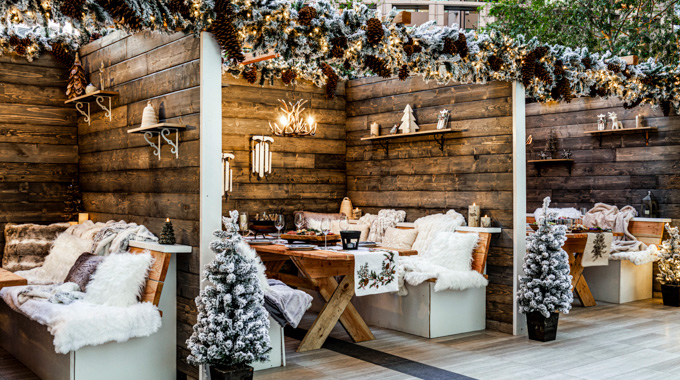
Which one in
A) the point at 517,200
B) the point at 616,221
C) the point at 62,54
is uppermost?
the point at 62,54

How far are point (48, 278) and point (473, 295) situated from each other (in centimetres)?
360

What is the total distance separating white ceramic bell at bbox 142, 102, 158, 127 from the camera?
4.52 metres

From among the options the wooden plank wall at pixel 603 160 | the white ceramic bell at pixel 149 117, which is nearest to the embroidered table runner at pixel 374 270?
the white ceramic bell at pixel 149 117

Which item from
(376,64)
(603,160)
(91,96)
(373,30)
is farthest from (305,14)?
(603,160)

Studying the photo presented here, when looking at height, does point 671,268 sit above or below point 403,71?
below

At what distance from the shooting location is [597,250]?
6.85 metres

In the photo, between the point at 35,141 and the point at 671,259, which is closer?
the point at 35,141

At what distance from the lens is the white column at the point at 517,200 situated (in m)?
5.67

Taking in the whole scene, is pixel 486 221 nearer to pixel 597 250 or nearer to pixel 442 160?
pixel 442 160

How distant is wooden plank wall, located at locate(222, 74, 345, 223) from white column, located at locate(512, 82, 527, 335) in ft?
8.37

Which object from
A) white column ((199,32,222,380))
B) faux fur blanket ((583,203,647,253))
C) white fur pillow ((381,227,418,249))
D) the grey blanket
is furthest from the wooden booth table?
faux fur blanket ((583,203,647,253))

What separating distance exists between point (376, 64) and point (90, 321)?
2.76m

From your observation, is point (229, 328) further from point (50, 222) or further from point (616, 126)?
point (616, 126)

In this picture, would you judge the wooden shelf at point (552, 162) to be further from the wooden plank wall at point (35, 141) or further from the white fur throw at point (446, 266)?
the wooden plank wall at point (35, 141)
